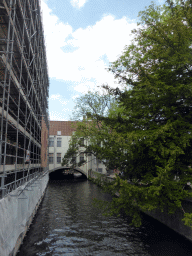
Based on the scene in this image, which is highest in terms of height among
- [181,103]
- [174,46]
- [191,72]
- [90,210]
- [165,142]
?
[174,46]

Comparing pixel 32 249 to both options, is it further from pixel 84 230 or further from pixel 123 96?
pixel 123 96

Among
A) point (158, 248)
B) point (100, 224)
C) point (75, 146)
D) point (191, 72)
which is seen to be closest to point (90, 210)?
point (100, 224)

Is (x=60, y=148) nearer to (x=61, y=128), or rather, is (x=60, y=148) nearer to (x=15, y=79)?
(x=61, y=128)

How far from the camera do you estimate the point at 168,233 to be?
35.5 ft

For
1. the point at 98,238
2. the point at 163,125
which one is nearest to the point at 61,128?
the point at 98,238

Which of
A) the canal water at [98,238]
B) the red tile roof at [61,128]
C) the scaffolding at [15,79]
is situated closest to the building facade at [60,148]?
the red tile roof at [61,128]

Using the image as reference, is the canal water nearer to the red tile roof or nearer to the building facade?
the building facade

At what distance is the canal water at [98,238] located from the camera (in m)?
8.62

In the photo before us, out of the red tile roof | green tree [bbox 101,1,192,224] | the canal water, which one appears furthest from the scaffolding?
the red tile roof

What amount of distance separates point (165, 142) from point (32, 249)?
6.33 metres

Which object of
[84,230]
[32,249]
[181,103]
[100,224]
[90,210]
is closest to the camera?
[32,249]

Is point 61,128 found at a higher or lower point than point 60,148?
higher

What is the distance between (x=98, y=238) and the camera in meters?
10.1

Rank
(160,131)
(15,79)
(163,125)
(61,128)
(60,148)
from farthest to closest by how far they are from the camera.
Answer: (61,128), (60,148), (15,79), (163,125), (160,131)
